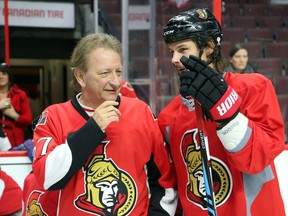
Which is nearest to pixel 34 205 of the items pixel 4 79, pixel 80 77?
pixel 80 77

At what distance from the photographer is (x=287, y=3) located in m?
5.18

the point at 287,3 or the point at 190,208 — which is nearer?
the point at 190,208

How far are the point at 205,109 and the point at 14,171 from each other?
139cm

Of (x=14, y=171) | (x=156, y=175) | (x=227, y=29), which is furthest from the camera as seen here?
(x=227, y=29)

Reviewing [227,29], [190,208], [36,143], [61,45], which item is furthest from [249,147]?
[61,45]

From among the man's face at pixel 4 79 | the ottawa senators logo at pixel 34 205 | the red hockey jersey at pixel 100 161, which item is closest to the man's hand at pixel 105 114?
the red hockey jersey at pixel 100 161

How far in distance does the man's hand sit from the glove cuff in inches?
9.0

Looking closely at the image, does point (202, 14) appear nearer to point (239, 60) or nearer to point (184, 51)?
point (184, 51)

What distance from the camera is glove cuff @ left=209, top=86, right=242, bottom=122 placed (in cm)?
120

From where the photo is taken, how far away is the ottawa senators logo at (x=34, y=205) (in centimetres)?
150

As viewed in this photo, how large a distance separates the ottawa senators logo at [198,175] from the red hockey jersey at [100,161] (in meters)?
0.07

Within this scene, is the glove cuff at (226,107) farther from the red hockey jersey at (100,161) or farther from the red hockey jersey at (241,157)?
the red hockey jersey at (100,161)

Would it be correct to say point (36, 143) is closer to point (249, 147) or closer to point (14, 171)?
point (249, 147)

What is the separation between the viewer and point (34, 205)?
1532mm
